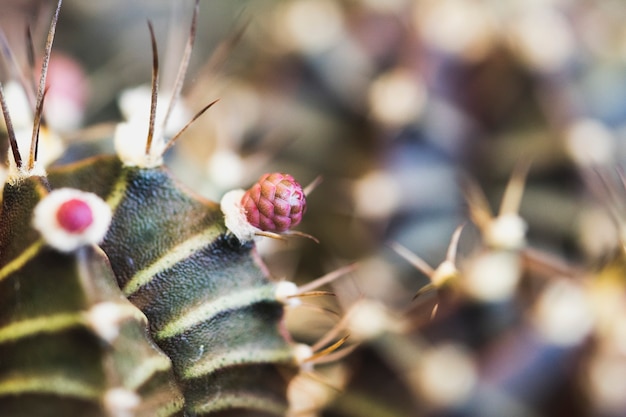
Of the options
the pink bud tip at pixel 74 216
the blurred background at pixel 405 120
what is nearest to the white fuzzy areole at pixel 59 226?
the pink bud tip at pixel 74 216

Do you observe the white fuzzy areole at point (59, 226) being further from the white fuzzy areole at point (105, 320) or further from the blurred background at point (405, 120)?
the blurred background at point (405, 120)

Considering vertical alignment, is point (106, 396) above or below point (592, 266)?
above

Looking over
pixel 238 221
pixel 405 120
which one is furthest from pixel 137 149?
pixel 405 120

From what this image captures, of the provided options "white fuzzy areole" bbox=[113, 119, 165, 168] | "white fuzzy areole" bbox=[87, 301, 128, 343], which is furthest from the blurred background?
"white fuzzy areole" bbox=[87, 301, 128, 343]

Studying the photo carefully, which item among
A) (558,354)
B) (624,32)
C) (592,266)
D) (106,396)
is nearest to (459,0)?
(624,32)

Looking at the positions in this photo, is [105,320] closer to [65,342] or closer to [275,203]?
[65,342]

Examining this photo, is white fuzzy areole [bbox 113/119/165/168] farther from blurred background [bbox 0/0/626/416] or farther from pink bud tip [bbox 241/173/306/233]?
blurred background [bbox 0/0/626/416]

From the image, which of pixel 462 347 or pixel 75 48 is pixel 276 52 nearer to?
pixel 75 48
